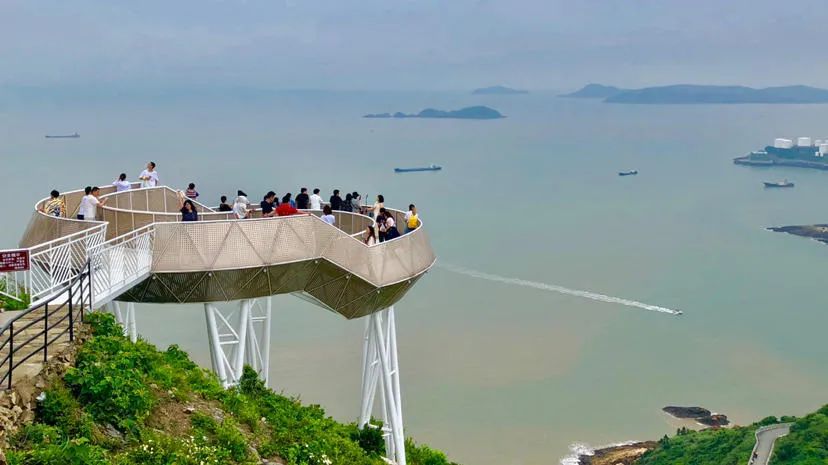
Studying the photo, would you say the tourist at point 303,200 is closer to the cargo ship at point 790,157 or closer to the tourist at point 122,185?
the tourist at point 122,185

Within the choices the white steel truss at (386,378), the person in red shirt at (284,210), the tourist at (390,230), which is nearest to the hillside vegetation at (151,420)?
the person in red shirt at (284,210)

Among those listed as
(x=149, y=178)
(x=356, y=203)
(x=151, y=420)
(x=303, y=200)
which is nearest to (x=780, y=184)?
A: (x=356, y=203)

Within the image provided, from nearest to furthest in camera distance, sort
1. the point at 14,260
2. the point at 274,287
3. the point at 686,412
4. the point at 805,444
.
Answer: the point at 14,260 → the point at 274,287 → the point at 805,444 → the point at 686,412

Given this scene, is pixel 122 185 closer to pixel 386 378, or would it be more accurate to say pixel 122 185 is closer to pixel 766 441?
pixel 386 378

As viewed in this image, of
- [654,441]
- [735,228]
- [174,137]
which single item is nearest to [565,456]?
[654,441]

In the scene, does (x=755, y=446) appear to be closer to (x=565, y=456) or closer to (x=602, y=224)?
(x=565, y=456)

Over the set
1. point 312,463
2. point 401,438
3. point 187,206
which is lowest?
point 401,438
